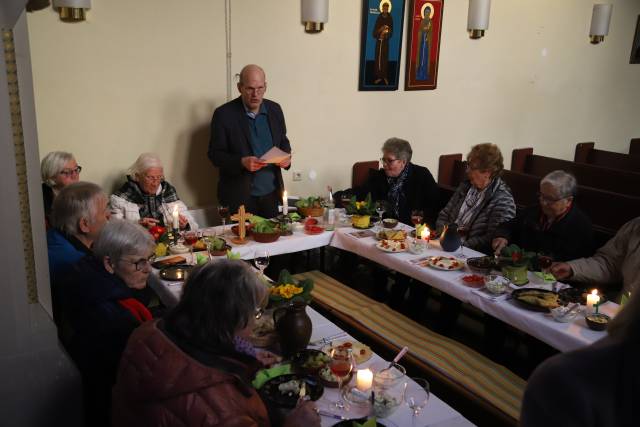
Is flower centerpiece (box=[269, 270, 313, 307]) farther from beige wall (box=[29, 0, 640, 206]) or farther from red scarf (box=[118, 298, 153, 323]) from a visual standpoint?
beige wall (box=[29, 0, 640, 206])

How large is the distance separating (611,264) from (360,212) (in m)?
1.60

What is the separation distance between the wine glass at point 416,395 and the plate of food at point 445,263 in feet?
4.14

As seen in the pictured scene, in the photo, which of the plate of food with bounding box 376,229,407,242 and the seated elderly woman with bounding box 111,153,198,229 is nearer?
the plate of food with bounding box 376,229,407,242

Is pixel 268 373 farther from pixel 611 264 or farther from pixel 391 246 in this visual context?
pixel 611 264

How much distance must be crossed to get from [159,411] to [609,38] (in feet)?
25.9

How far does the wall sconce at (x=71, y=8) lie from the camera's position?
3.92 meters

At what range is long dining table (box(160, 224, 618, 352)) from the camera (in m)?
2.52

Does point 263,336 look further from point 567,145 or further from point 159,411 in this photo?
point 567,145

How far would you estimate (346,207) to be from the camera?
4168 millimetres

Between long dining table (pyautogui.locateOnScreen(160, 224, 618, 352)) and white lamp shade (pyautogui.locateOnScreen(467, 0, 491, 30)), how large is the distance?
3023 millimetres

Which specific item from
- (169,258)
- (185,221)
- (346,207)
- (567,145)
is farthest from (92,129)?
(567,145)

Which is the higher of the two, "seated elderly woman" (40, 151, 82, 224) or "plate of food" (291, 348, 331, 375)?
"seated elderly woman" (40, 151, 82, 224)

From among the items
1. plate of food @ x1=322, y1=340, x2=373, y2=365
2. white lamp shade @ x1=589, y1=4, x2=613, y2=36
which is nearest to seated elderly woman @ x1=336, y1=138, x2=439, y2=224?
plate of food @ x1=322, y1=340, x2=373, y2=365

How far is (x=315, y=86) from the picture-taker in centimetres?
538
